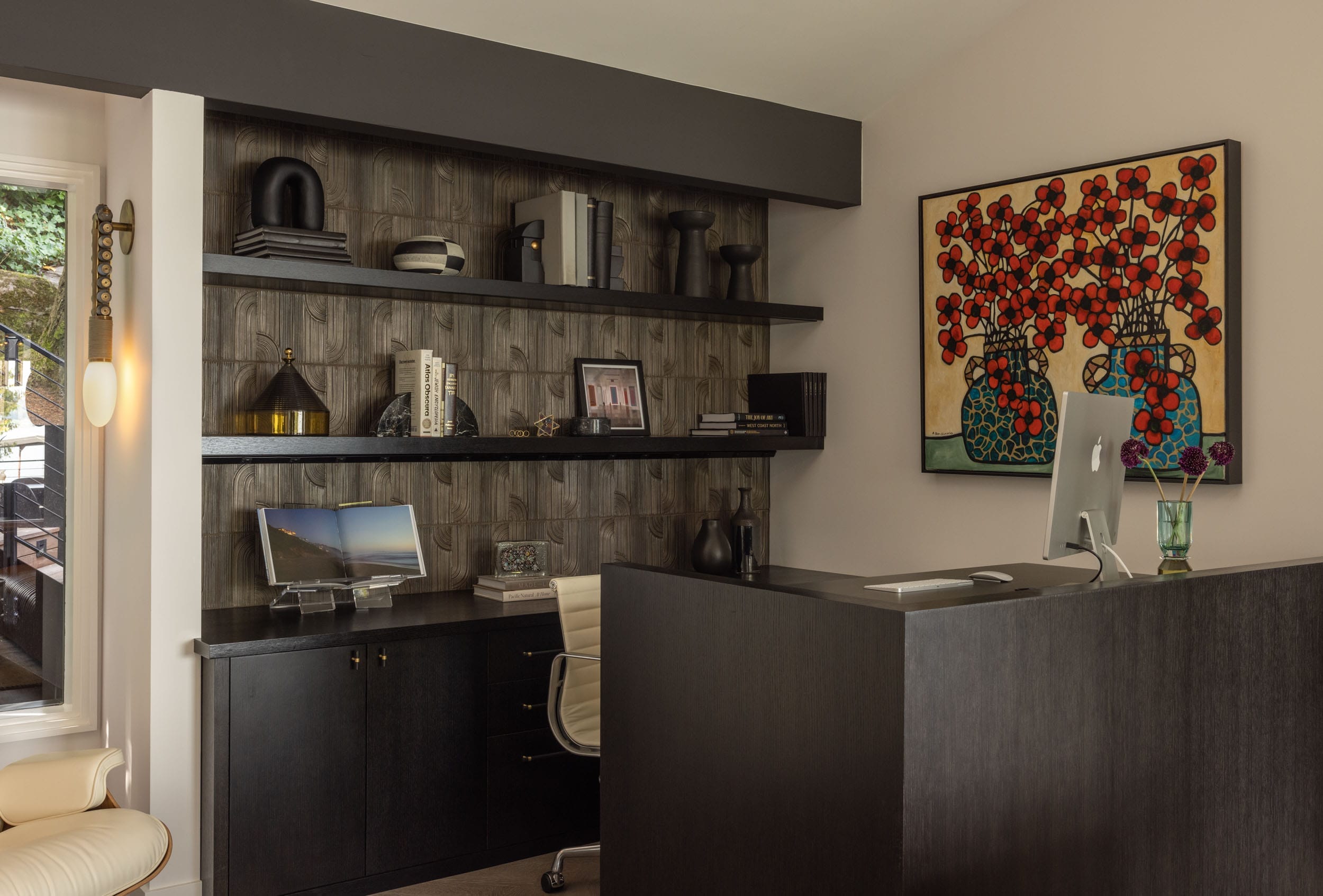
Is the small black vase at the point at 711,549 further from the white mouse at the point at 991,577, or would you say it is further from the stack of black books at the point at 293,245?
the white mouse at the point at 991,577

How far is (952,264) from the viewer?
13.7 ft

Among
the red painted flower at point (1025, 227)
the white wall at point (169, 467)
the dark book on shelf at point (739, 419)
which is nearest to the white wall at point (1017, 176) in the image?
the red painted flower at point (1025, 227)

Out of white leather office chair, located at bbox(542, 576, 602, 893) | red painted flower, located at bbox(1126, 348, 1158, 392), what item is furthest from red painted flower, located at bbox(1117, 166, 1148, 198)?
white leather office chair, located at bbox(542, 576, 602, 893)

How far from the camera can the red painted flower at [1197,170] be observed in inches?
135

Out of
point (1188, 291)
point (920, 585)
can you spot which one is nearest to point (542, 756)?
point (920, 585)

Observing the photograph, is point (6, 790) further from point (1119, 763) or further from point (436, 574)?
point (1119, 763)

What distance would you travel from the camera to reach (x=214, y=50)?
318 cm

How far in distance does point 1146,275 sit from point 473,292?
7.29 ft

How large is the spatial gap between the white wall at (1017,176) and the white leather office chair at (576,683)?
146 cm

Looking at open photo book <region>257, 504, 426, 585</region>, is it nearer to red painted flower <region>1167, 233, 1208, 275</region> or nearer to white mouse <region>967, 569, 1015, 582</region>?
white mouse <region>967, 569, 1015, 582</region>

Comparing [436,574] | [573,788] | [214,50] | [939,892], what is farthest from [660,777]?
[214,50]

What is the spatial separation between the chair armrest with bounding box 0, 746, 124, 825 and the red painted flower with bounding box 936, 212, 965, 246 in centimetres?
324

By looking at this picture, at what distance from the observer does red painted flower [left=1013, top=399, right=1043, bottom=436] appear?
3.89 metres

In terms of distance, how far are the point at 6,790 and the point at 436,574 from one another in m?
1.58
